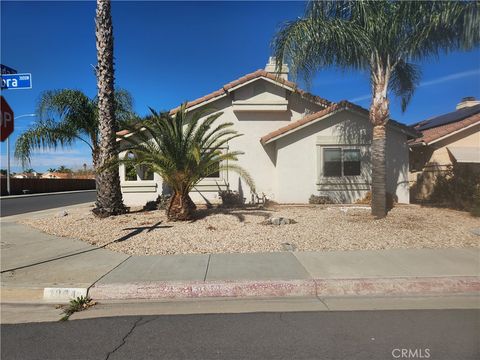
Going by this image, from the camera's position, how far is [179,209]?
10586 millimetres

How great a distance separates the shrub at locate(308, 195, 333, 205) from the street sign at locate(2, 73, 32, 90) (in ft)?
33.1

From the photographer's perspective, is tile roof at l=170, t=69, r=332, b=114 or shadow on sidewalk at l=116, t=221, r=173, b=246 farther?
tile roof at l=170, t=69, r=332, b=114

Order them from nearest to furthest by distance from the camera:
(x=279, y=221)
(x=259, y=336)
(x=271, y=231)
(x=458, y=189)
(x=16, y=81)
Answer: (x=259, y=336)
(x=16, y=81)
(x=271, y=231)
(x=279, y=221)
(x=458, y=189)

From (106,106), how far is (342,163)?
29.0 ft

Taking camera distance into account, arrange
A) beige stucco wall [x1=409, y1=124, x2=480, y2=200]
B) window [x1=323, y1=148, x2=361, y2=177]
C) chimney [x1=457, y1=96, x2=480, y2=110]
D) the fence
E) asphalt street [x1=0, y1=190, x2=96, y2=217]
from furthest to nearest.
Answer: the fence → chimney [x1=457, y1=96, x2=480, y2=110] → asphalt street [x1=0, y1=190, x2=96, y2=217] → beige stucco wall [x1=409, y1=124, x2=480, y2=200] → window [x1=323, y1=148, x2=361, y2=177]

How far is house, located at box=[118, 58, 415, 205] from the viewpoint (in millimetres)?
14234

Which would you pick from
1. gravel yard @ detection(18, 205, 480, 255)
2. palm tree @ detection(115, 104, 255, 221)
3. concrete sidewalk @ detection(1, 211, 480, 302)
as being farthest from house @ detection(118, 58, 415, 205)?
concrete sidewalk @ detection(1, 211, 480, 302)

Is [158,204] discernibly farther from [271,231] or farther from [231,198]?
[271,231]

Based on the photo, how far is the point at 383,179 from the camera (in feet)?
34.9

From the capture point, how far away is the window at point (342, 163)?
564 inches

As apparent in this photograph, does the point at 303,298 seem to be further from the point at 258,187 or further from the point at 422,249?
the point at 258,187

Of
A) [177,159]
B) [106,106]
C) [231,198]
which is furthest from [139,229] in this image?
[231,198]

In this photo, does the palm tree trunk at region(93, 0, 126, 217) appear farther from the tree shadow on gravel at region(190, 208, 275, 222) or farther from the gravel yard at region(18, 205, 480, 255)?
the tree shadow on gravel at region(190, 208, 275, 222)

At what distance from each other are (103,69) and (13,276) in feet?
25.3
